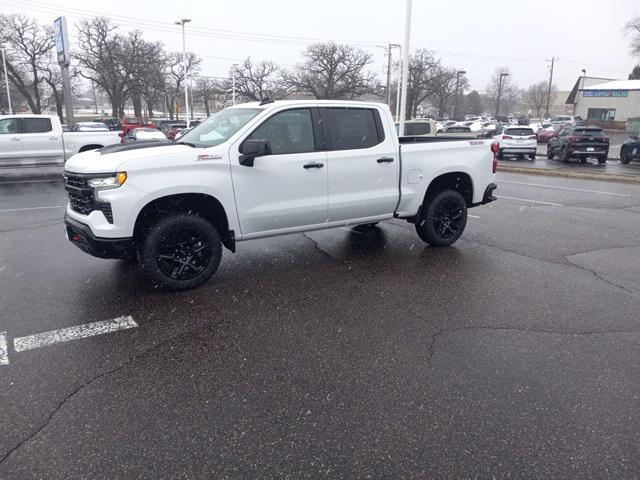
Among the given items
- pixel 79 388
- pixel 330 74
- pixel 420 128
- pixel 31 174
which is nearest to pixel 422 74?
pixel 330 74

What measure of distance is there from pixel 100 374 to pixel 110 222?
5.39 feet

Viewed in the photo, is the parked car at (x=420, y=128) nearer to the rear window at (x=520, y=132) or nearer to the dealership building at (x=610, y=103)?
the rear window at (x=520, y=132)

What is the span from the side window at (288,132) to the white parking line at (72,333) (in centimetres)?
227

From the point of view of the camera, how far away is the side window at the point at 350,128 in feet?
18.8

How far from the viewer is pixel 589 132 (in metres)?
21.8

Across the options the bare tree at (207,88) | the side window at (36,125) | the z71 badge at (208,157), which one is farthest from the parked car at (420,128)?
the bare tree at (207,88)

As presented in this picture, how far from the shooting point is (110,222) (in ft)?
15.1

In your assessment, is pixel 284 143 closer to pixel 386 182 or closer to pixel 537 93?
pixel 386 182

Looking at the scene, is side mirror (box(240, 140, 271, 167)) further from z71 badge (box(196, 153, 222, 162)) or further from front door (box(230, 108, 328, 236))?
z71 badge (box(196, 153, 222, 162))

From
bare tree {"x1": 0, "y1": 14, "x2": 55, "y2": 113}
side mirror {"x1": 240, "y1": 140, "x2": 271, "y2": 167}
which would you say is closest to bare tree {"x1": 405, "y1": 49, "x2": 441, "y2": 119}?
bare tree {"x1": 0, "y1": 14, "x2": 55, "y2": 113}

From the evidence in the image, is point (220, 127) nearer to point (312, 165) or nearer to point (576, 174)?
point (312, 165)

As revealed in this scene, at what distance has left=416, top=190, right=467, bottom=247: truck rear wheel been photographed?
6.72 metres

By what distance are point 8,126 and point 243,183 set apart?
13493mm

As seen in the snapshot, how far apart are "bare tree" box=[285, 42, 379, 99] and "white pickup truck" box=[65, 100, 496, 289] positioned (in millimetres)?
52684
